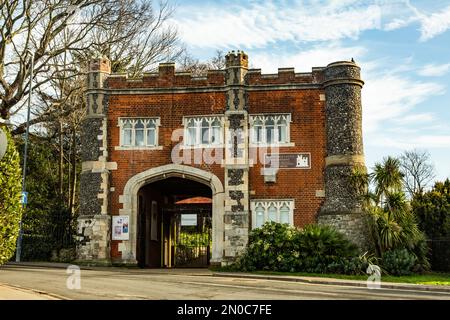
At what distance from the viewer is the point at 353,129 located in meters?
23.2

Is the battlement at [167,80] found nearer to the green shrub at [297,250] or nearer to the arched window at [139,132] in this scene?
the arched window at [139,132]

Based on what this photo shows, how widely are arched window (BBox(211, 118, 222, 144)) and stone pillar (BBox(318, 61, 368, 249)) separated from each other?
4483 millimetres

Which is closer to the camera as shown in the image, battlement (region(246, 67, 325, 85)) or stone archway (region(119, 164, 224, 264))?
stone archway (region(119, 164, 224, 264))

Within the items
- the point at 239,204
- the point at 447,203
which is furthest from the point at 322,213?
the point at 447,203

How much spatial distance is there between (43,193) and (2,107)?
11150 millimetres

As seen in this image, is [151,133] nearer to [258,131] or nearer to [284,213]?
[258,131]

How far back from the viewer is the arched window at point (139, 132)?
24.4 meters

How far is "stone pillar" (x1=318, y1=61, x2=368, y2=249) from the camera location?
22.3 meters

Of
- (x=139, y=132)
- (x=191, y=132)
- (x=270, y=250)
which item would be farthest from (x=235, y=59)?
(x=270, y=250)

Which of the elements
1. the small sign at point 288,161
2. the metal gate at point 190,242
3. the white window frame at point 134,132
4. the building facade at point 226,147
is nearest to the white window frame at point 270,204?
the building facade at point 226,147

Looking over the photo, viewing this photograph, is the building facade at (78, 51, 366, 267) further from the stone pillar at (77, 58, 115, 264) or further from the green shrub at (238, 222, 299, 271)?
the green shrub at (238, 222, 299, 271)

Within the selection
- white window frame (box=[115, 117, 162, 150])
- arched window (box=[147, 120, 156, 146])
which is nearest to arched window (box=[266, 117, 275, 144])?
white window frame (box=[115, 117, 162, 150])

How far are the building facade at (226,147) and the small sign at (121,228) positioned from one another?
0.14ft

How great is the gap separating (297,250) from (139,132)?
332 inches
